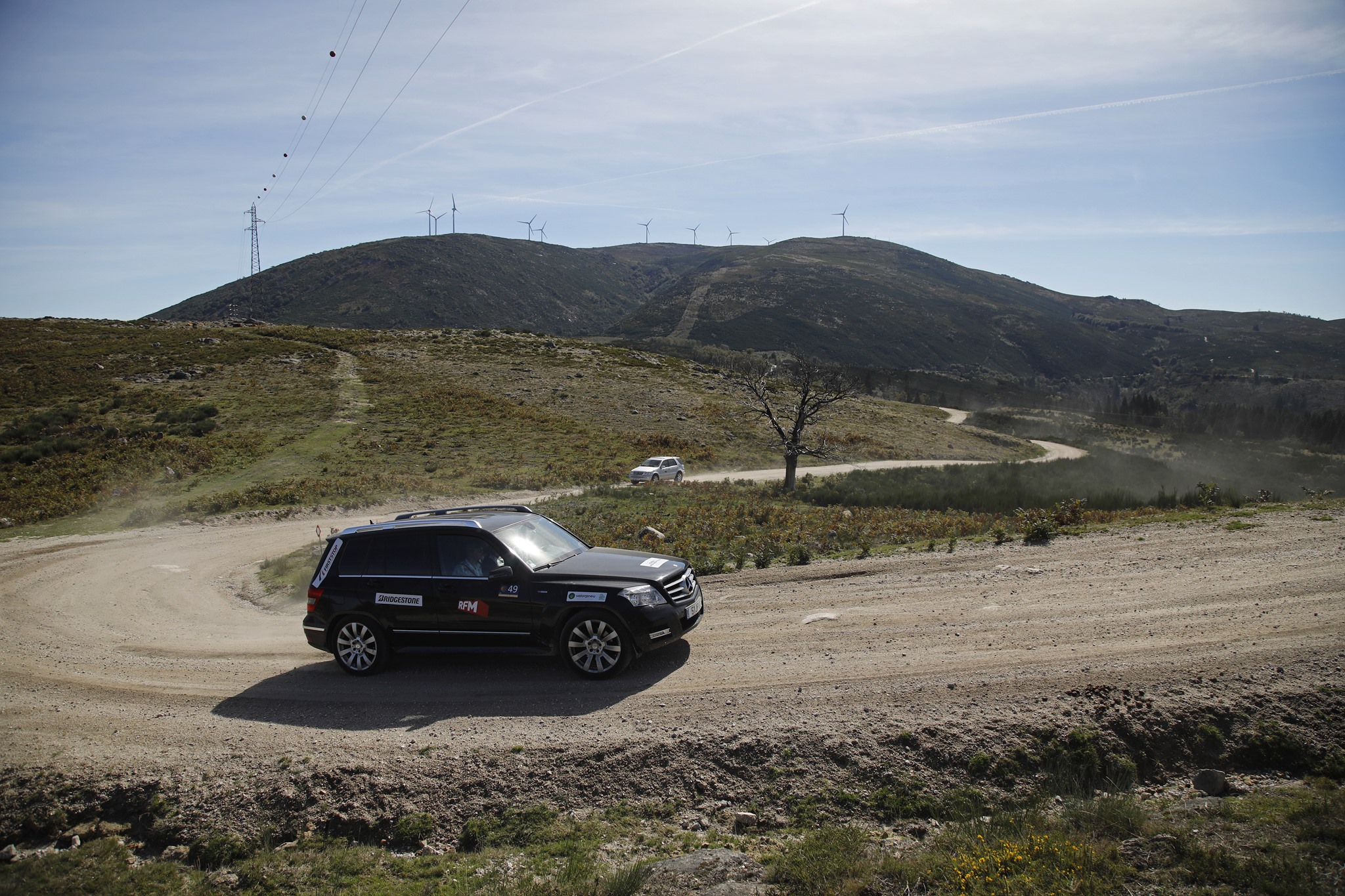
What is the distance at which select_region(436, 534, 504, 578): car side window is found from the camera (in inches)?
335

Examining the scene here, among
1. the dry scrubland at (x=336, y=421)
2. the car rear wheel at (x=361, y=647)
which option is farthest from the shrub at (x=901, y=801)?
the dry scrubland at (x=336, y=421)

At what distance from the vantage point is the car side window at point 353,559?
8.91 m

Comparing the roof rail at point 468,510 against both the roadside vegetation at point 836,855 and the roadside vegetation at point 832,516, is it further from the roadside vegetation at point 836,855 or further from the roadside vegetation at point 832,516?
the roadside vegetation at point 832,516

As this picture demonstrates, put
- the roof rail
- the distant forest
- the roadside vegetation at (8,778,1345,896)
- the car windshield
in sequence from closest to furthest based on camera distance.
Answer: the roadside vegetation at (8,778,1345,896), the car windshield, the roof rail, the distant forest

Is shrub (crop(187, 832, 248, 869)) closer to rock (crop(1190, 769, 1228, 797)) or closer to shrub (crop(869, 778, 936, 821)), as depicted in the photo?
shrub (crop(869, 778, 936, 821))

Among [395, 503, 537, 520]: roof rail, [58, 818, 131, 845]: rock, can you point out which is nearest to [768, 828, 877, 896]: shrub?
[395, 503, 537, 520]: roof rail

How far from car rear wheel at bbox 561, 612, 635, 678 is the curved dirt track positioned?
240mm

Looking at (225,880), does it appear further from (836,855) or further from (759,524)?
(759,524)

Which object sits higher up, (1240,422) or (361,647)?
(1240,422)

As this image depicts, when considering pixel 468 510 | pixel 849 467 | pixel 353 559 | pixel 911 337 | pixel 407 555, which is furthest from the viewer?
pixel 911 337

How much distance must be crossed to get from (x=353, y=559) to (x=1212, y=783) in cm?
916

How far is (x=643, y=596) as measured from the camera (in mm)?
8055

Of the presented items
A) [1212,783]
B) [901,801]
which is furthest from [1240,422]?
[901,801]

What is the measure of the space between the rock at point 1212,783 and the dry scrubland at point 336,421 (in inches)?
1053
